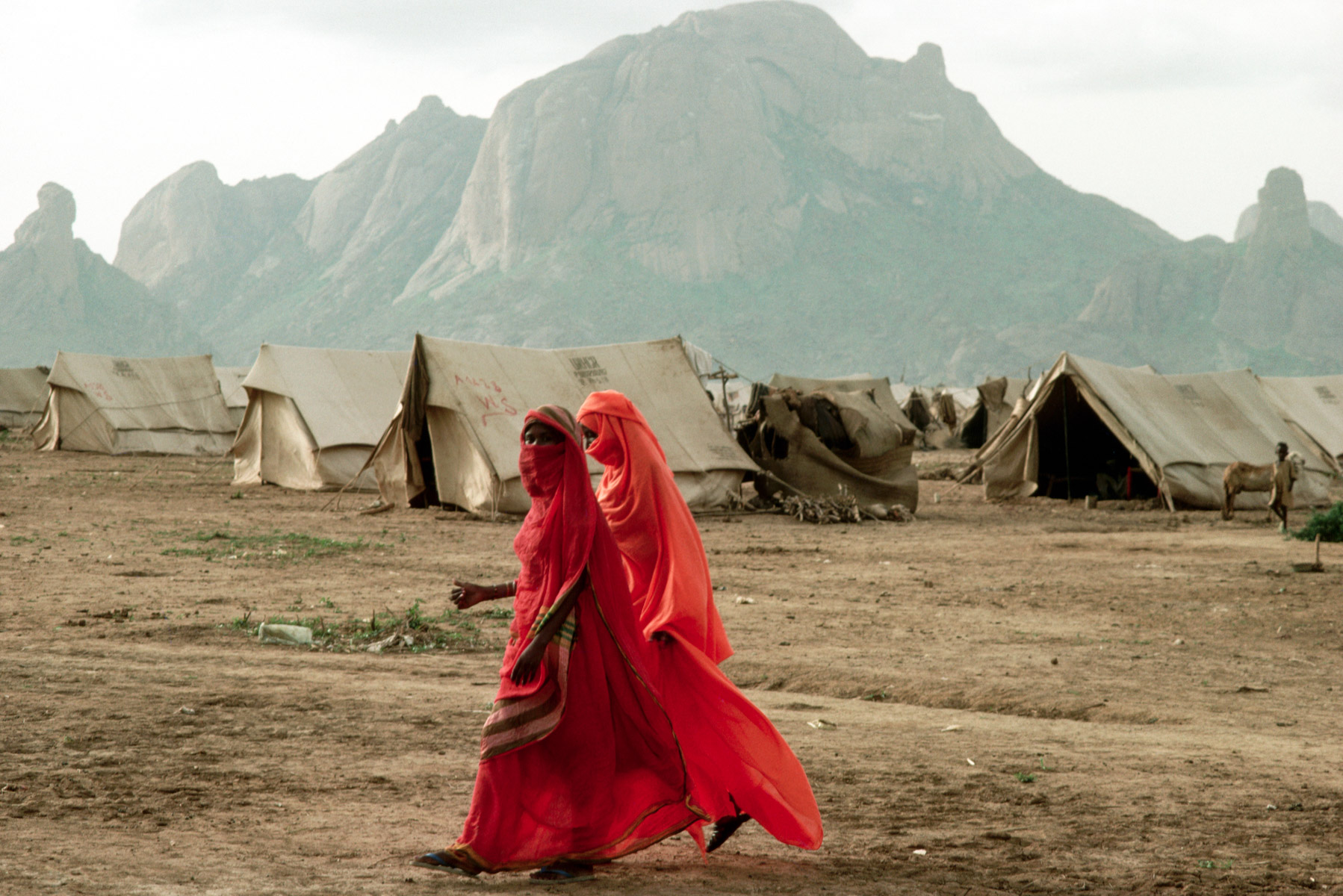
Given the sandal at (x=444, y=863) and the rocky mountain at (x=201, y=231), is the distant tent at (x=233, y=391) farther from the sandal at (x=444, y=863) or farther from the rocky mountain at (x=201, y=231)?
the rocky mountain at (x=201, y=231)

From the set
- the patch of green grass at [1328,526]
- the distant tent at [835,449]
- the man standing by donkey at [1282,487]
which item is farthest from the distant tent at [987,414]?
the patch of green grass at [1328,526]

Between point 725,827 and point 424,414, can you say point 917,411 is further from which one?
point 725,827

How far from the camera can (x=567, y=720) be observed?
11.5 feet

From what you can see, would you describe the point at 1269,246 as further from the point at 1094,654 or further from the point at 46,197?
the point at 1094,654

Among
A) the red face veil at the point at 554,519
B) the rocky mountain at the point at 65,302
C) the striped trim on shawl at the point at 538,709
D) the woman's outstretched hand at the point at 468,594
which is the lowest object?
the striped trim on shawl at the point at 538,709

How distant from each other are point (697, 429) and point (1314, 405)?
13433mm

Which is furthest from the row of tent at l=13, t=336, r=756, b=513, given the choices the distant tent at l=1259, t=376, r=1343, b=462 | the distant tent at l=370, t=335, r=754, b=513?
the distant tent at l=1259, t=376, r=1343, b=462

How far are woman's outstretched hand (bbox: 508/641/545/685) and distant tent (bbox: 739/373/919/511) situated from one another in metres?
13.2

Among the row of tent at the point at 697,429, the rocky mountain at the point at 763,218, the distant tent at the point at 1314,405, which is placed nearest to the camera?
the row of tent at the point at 697,429

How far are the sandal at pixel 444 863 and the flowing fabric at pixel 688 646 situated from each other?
716mm

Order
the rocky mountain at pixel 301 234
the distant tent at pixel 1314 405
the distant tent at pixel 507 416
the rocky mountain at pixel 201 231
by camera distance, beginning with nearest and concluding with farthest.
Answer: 1. the distant tent at pixel 507 416
2. the distant tent at pixel 1314 405
3. the rocky mountain at pixel 301 234
4. the rocky mountain at pixel 201 231

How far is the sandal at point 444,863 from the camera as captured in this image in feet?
11.2

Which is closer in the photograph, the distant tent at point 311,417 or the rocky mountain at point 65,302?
the distant tent at point 311,417

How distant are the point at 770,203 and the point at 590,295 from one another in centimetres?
2308
